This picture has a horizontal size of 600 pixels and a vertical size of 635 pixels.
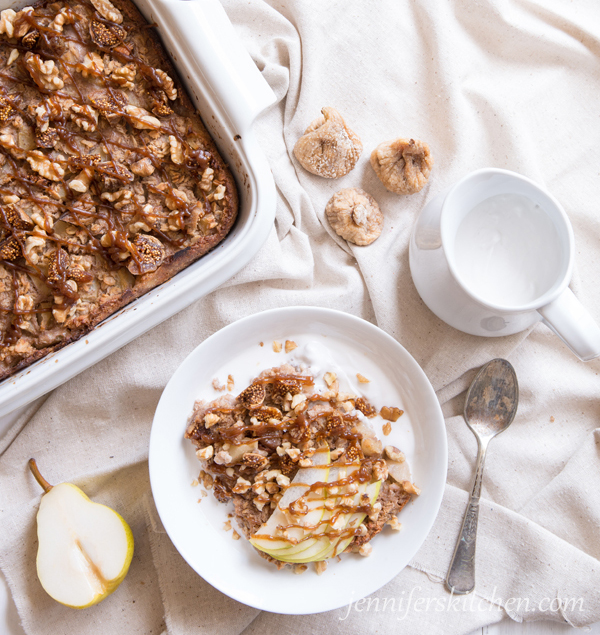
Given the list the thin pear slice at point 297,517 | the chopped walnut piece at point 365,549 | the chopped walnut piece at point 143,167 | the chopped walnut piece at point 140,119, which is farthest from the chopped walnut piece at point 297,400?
the chopped walnut piece at point 140,119

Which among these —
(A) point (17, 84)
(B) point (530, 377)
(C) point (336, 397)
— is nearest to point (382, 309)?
(C) point (336, 397)

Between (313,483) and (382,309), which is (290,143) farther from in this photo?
(313,483)

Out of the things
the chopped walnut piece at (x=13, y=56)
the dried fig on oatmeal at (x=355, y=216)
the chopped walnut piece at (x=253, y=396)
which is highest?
the chopped walnut piece at (x=13, y=56)

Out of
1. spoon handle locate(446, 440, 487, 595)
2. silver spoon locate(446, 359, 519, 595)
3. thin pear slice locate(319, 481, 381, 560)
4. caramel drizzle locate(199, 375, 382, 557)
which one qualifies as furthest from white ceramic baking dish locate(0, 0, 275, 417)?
spoon handle locate(446, 440, 487, 595)

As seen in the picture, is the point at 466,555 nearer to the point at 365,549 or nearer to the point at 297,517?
the point at 365,549

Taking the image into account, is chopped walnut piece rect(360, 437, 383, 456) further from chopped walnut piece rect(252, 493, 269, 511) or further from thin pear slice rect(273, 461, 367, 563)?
chopped walnut piece rect(252, 493, 269, 511)

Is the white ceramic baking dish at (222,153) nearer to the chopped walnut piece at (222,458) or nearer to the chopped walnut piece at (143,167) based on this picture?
the chopped walnut piece at (143,167)

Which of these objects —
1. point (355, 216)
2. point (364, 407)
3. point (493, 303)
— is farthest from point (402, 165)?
point (364, 407)
